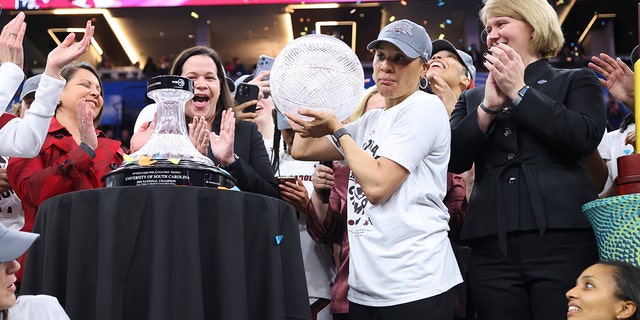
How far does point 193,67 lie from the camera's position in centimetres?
290

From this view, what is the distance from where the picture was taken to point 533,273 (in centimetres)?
225

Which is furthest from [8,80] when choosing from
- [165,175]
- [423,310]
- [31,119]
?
[423,310]

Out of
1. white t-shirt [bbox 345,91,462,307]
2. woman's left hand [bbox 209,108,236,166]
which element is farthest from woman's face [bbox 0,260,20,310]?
white t-shirt [bbox 345,91,462,307]

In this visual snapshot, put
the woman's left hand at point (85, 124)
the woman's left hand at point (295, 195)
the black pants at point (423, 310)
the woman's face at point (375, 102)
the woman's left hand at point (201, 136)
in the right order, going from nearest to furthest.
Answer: the black pants at point (423, 310), the woman's left hand at point (201, 136), the woman's left hand at point (85, 124), the woman's left hand at point (295, 195), the woman's face at point (375, 102)

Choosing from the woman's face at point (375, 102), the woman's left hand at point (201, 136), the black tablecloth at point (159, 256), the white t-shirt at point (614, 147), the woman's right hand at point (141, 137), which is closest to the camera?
the black tablecloth at point (159, 256)

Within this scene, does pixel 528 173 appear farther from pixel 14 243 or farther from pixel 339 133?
pixel 14 243

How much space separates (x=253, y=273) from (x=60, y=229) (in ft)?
1.49

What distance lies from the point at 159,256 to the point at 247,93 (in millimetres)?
1645

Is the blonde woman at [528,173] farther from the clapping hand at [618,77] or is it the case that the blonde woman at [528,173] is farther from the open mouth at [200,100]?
the open mouth at [200,100]

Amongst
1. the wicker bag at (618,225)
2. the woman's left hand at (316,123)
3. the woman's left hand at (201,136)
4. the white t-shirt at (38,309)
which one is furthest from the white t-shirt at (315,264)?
the white t-shirt at (38,309)

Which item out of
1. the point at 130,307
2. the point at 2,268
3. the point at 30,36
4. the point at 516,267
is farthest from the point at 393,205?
the point at 30,36

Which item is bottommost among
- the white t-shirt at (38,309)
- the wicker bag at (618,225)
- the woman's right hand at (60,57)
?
the white t-shirt at (38,309)

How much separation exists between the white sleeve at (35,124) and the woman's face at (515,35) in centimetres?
134

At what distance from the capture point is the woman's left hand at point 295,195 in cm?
293
